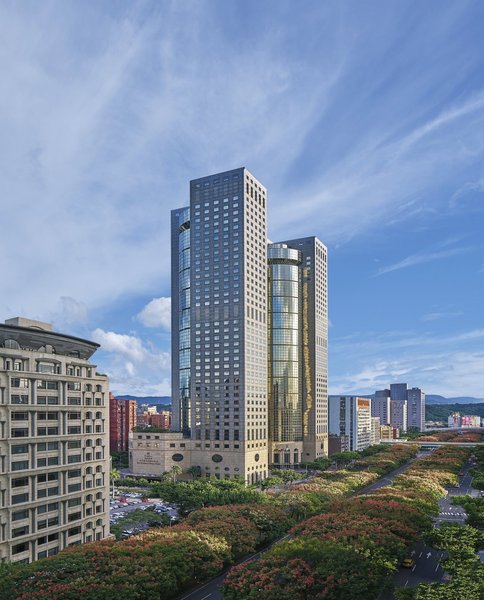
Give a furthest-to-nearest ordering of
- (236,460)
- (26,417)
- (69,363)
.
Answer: (236,460)
(69,363)
(26,417)

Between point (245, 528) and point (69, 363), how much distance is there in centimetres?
3474

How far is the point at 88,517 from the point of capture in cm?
7625

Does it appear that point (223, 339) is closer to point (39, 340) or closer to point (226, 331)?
point (226, 331)

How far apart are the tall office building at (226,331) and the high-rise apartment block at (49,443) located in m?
82.9

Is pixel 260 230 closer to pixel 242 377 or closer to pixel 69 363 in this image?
pixel 242 377

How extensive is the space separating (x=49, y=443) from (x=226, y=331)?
98847 mm

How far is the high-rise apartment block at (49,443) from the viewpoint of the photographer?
64562 millimetres

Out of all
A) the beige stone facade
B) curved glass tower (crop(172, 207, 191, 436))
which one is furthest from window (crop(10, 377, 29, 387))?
curved glass tower (crop(172, 207, 191, 436))

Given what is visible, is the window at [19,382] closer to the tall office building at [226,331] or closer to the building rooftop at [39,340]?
the building rooftop at [39,340]

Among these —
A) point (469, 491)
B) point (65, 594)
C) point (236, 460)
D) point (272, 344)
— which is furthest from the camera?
point (272, 344)

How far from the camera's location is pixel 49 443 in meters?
70.5

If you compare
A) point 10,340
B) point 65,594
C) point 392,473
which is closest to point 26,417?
point 10,340

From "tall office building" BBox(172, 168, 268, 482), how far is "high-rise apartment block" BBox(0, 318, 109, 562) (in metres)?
82.9

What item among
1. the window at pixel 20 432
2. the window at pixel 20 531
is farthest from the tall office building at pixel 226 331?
the window at pixel 20 432
